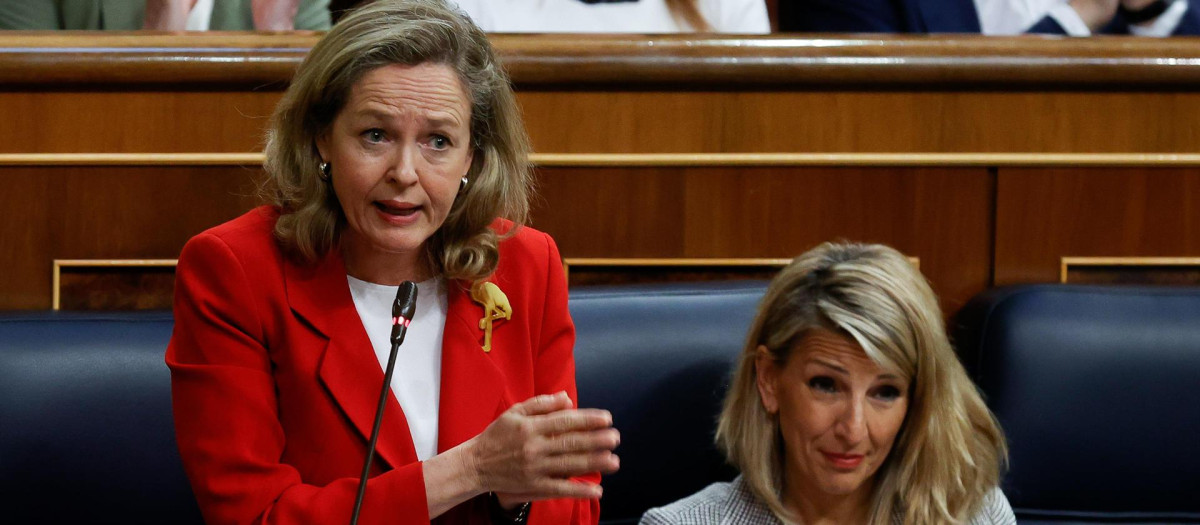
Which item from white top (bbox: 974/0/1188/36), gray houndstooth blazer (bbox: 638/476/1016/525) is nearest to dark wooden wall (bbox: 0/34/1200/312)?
white top (bbox: 974/0/1188/36)

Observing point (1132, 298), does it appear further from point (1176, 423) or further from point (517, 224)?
point (517, 224)

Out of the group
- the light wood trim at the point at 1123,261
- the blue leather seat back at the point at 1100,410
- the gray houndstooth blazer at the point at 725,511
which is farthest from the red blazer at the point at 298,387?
the light wood trim at the point at 1123,261

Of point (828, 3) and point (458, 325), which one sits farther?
point (828, 3)

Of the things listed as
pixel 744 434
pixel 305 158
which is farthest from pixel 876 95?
pixel 305 158

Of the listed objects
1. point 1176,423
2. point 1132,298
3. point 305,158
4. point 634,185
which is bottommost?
point 1176,423

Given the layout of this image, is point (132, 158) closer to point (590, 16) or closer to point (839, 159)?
point (590, 16)

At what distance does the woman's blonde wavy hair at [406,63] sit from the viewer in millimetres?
939

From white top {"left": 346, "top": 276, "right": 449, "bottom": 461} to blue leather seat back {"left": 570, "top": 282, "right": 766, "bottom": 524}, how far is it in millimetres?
295

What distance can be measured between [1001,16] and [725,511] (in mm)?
905

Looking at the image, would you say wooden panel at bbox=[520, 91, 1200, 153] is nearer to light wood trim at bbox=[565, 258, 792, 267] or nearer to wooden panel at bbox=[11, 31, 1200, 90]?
wooden panel at bbox=[11, 31, 1200, 90]

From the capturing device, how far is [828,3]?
5.60 feet

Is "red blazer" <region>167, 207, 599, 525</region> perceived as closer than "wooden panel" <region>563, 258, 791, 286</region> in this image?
Yes

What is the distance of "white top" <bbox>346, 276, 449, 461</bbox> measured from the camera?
0.98m

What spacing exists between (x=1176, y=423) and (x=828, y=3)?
0.71 metres
